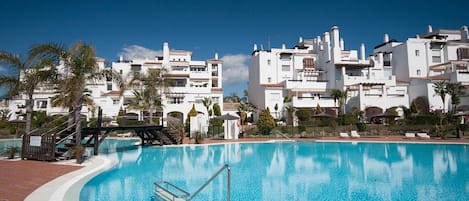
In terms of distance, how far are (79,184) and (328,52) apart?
4259cm

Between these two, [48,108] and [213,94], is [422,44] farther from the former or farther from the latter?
[48,108]

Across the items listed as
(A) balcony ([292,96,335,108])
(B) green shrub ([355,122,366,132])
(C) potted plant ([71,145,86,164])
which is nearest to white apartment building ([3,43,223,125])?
(A) balcony ([292,96,335,108])

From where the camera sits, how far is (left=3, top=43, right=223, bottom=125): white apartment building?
37688mm

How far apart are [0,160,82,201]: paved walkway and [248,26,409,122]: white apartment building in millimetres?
30961

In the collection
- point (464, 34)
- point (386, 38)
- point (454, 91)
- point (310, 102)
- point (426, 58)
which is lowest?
point (310, 102)

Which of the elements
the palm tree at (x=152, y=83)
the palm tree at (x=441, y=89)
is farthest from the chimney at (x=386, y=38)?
the palm tree at (x=152, y=83)

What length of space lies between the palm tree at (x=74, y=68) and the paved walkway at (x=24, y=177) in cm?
314

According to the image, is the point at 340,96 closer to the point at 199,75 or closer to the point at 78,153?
the point at 199,75

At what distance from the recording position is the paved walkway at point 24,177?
23.0 ft

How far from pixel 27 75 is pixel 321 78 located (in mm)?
40232

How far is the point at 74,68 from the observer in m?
14.5

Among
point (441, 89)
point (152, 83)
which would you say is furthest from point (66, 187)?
point (441, 89)

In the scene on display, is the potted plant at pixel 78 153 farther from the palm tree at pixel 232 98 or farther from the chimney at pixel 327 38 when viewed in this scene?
the palm tree at pixel 232 98

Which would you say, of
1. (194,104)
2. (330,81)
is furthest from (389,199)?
(330,81)
